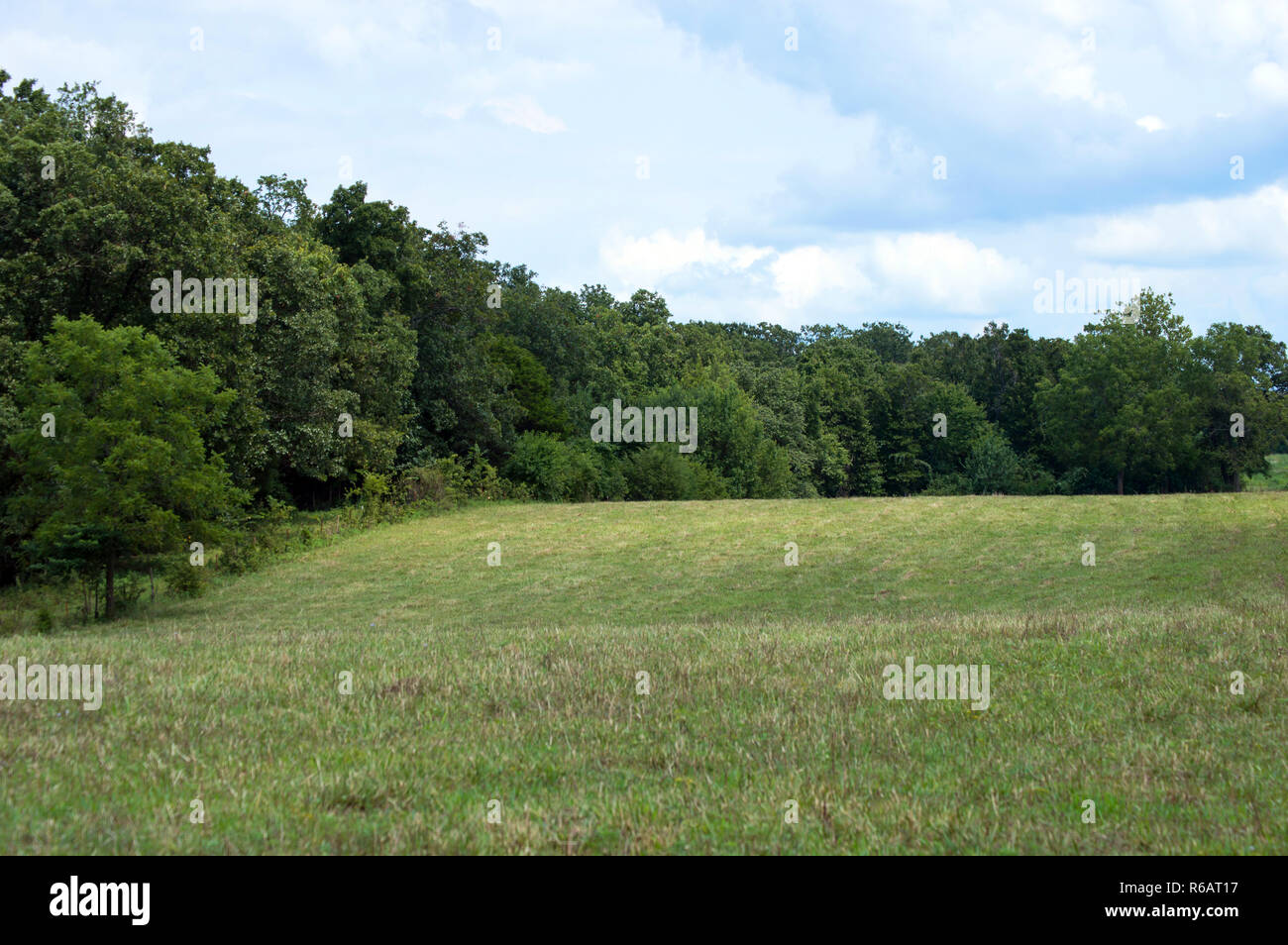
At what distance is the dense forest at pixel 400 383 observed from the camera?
91.4 feet

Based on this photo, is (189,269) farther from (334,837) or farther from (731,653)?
(334,837)

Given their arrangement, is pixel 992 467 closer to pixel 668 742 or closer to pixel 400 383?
pixel 400 383

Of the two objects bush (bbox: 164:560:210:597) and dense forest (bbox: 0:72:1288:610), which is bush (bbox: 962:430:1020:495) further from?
bush (bbox: 164:560:210:597)

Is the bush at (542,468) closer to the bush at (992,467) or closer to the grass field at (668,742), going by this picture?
the bush at (992,467)

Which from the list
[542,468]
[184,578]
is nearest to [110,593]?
[184,578]

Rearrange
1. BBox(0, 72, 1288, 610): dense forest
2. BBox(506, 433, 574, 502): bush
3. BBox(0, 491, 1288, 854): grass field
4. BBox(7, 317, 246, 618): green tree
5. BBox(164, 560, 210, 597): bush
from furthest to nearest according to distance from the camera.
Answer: BBox(506, 433, 574, 502): bush → BBox(164, 560, 210, 597): bush → BBox(0, 72, 1288, 610): dense forest → BBox(7, 317, 246, 618): green tree → BBox(0, 491, 1288, 854): grass field

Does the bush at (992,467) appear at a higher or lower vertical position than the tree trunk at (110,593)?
higher

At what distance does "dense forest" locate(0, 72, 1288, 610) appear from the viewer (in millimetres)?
27859

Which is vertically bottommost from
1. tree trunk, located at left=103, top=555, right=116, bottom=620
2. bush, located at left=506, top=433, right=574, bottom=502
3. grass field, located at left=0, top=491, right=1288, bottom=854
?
tree trunk, located at left=103, top=555, right=116, bottom=620

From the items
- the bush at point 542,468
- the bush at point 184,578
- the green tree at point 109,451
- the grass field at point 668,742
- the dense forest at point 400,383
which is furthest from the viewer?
the bush at point 542,468

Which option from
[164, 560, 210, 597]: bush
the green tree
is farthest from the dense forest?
[164, 560, 210, 597]: bush

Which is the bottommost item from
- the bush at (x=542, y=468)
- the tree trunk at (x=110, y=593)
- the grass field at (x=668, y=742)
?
the tree trunk at (x=110, y=593)

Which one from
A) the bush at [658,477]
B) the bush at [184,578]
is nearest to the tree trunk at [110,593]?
the bush at [184,578]
